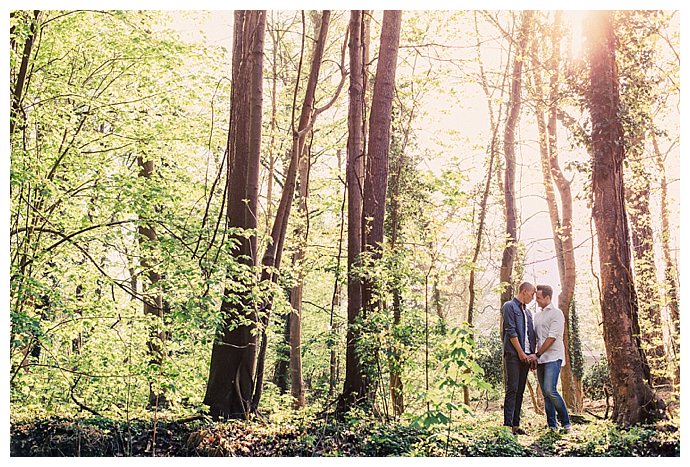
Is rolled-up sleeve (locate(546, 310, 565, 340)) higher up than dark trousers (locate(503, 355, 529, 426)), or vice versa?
rolled-up sleeve (locate(546, 310, 565, 340))

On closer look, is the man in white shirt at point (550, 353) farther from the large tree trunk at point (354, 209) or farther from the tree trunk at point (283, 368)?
the tree trunk at point (283, 368)

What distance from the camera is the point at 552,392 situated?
175 inches

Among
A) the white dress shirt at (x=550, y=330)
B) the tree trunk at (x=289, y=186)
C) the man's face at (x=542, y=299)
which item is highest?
the tree trunk at (x=289, y=186)

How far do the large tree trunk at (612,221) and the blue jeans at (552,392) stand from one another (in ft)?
1.29

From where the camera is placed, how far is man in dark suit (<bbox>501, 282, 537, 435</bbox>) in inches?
178

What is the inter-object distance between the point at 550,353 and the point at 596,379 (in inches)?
154

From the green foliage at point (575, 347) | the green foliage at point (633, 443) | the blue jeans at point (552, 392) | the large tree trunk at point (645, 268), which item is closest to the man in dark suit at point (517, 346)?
the blue jeans at point (552, 392)

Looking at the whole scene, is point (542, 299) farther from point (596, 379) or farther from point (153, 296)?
point (596, 379)

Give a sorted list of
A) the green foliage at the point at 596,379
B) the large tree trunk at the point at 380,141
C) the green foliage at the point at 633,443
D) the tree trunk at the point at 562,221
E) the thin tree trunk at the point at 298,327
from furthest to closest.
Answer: the thin tree trunk at the point at 298,327
the green foliage at the point at 596,379
the tree trunk at the point at 562,221
the large tree trunk at the point at 380,141
the green foliage at the point at 633,443

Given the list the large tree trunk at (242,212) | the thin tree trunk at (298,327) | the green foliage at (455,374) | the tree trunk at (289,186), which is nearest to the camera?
the green foliage at (455,374)

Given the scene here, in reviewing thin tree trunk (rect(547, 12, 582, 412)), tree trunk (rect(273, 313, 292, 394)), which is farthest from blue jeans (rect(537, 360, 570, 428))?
tree trunk (rect(273, 313, 292, 394))

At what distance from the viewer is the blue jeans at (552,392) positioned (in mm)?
4441

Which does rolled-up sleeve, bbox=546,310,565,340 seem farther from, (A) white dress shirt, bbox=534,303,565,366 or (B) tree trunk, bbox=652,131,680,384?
(B) tree trunk, bbox=652,131,680,384

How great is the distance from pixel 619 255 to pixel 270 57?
6570 millimetres
